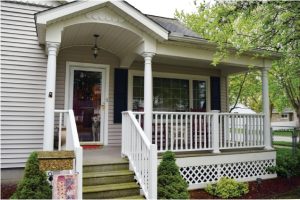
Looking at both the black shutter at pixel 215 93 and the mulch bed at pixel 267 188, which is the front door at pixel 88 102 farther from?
the black shutter at pixel 215 93

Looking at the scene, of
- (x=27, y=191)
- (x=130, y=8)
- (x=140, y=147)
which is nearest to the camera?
(x=27, y=191)

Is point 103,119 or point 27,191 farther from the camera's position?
point 103,119

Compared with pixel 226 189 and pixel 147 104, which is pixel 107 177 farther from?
pixel 226 189

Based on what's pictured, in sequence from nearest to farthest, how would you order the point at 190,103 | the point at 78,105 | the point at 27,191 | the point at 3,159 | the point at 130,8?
the point at 27,191 → the point at 130,8 → the point at 3,159 → the point at 78,105 → the point at 190,103

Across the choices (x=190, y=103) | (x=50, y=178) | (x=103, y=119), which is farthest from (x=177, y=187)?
(x=190, y=103)

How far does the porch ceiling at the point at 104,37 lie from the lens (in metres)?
5.50

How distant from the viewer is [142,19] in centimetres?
536

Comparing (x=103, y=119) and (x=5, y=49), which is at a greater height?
(x=5, y=49)

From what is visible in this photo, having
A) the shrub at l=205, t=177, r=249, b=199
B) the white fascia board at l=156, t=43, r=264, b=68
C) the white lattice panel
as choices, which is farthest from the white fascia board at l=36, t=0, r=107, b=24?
the shrub at l=205, t=177, r=249, b=199

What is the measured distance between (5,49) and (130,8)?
3088 mm

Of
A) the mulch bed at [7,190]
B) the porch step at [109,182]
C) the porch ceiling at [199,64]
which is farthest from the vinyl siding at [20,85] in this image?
the porch ceiling at [199,64]

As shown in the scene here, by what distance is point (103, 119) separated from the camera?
704cm

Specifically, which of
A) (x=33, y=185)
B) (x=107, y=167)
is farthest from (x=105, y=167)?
(x=33, y=185)

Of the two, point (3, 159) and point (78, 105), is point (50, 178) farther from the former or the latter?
point (78, 105)
